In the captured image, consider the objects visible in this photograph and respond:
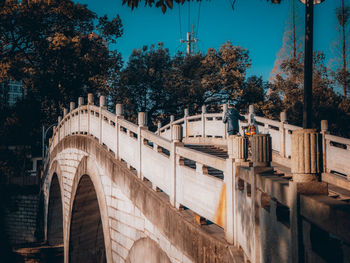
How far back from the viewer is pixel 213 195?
15.4 feet

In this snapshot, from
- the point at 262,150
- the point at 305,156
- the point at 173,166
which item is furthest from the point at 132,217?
the point at 305,156

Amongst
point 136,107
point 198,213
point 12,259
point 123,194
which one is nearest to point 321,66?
point 136,107

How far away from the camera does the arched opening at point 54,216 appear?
2133 centimetres

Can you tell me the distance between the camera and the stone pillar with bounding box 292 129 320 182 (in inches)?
93.0

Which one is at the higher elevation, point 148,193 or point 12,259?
point 148,193

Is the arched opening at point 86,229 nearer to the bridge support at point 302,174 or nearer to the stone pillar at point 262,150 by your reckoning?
the stone pillar at point 262,150

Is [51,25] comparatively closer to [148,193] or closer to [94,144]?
[94,144]

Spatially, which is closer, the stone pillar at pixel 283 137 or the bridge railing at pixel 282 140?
the bridge railing at pixel 282 140

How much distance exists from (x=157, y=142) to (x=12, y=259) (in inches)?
780

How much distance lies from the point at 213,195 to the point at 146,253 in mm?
3035

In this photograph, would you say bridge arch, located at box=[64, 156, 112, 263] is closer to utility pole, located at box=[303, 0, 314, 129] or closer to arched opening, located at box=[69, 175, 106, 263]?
arched opening, located at box=[69, 175, 106, 263]

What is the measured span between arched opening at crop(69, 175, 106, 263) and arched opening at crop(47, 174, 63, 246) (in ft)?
21.0

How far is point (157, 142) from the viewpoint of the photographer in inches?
258

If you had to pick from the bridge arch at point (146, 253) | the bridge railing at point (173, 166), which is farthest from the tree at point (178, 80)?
the bridge arch at point (146, 253)
